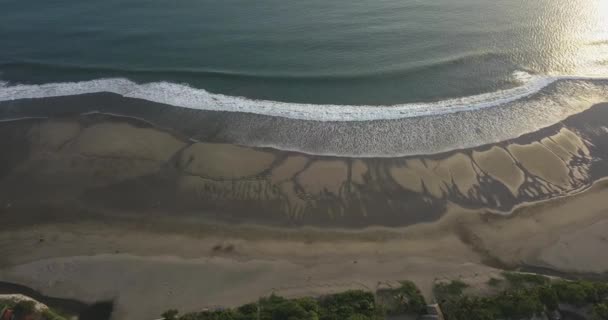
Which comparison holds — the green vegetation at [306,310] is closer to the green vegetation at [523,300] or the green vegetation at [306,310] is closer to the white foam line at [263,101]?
the green vegetation at [523,300]

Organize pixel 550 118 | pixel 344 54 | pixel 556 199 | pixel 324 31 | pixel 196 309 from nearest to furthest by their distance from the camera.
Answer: pixel 196 309 → pixel 556 199 → pixel 550 118 → pixel 344 54 → pixel 324 31

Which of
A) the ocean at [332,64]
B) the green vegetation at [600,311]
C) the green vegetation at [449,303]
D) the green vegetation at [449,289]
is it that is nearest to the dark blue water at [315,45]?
the ocean at [332,64]

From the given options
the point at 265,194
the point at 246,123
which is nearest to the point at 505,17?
the point at 246,123

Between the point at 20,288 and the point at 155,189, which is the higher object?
the point at 155,189

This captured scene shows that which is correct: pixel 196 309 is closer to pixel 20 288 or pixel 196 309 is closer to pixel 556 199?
pixel 20 288

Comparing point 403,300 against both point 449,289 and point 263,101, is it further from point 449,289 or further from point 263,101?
point 263,101

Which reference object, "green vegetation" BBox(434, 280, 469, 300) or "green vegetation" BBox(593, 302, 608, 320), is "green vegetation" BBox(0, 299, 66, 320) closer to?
"green vegetation" BBox(434, 280, 469, 300)

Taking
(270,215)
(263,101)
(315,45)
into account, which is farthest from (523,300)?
(315,45)
